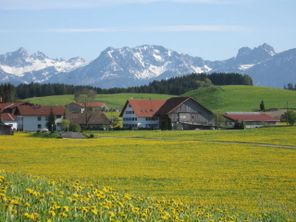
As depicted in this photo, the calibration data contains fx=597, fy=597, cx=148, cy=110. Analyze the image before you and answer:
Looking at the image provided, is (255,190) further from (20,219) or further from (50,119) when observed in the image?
(50,119)

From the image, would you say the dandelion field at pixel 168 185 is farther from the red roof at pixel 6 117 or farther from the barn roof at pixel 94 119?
the red roof at pixel 6 117

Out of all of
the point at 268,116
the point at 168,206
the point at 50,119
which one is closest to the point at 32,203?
the point at 168,206

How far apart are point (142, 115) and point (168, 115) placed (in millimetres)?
9488

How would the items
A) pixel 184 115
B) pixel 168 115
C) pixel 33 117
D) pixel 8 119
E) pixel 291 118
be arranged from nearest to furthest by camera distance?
pixel 291 118 → pixel 168 115 → pixel 184 115 → pixel 8 119 → pixel 33 117

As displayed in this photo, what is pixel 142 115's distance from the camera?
131750 mm

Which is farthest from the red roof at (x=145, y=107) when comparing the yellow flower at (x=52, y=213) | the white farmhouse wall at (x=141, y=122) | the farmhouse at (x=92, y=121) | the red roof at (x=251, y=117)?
the yellow flower at (x=52, y=213)

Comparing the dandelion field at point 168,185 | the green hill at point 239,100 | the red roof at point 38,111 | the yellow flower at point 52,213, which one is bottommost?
the dandelion field at point 168,185

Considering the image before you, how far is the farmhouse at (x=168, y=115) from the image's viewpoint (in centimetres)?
12375

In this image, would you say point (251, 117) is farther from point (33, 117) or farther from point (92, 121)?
point (33, 117)

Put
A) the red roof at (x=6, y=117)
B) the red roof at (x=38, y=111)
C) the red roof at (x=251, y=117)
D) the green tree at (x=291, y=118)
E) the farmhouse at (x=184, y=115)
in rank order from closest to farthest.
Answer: the green tree at (x=291, y=118)
the farmhouse at (x=184, y=115)
the red roof at (x=6, y=117)
the red roof at (x=251, y=117)
the red roof at (x=38, y=111)

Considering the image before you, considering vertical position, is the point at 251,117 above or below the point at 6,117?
below

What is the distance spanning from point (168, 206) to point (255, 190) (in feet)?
41.3

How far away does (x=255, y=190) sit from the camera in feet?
77.2

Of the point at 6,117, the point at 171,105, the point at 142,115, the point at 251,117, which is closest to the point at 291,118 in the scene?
the point at 251,117
